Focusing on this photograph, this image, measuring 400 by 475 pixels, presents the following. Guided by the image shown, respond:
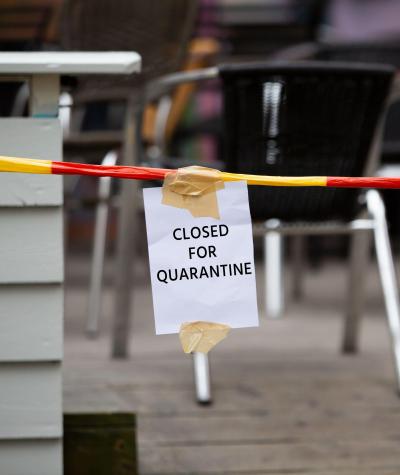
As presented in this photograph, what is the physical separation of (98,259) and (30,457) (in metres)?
1.57

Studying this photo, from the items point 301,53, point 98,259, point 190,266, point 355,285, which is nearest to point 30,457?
point 190,266

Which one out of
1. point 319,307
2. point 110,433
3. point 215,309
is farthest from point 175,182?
point 319,307

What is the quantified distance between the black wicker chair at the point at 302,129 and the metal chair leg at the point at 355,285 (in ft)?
1.11

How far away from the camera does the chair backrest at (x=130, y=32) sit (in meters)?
3.06

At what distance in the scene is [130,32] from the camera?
10.3ft

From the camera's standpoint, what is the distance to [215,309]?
55.1 inches

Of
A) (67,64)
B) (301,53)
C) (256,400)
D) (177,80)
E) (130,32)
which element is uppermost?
(301,53)

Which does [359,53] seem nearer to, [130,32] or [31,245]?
[130,32]

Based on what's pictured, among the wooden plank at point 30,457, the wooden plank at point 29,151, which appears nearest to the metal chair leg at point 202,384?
the wooden plank at point 30,457

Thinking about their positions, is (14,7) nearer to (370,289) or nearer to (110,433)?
(370,289)

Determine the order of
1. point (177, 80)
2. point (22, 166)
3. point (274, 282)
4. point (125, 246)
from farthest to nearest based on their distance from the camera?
point (274, 282), point (125, 246), point (177, 80), point (22, 166)

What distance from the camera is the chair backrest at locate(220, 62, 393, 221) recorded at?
220 centimetres

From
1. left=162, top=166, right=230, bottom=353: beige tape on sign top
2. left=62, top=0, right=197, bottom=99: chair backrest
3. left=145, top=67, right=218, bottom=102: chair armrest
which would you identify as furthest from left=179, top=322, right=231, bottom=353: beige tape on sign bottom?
left=62, top=0, right=197, bottom=99: chair backrest

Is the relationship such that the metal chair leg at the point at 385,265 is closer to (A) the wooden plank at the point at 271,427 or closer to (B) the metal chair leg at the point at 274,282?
(A) the wooden plank at the point at 271,427
